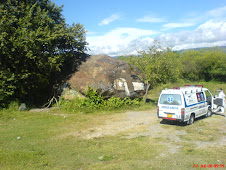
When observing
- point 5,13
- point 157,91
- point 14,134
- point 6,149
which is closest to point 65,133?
point 14,134

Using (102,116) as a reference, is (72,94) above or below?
above

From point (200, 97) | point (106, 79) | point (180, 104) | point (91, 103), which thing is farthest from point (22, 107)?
point (200, 97)

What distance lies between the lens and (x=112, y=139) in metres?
9.51

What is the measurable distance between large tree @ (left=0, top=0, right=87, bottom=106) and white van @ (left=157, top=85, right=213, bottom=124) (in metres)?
8.98

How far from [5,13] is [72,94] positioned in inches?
298

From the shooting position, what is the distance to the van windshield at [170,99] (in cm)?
1137

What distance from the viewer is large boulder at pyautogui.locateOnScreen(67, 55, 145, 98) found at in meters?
16.9

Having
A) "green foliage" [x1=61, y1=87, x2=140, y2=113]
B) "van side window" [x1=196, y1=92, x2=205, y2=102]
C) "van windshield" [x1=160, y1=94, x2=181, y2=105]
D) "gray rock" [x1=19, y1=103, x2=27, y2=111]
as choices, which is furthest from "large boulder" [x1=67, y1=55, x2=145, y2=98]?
"van side window" [x1=196, y1=92, x2=205, y2=102]

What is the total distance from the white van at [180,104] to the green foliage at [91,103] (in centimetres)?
537

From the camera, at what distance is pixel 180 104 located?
11.2 metres

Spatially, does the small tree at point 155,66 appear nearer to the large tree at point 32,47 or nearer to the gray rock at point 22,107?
the large tree at point 32,47

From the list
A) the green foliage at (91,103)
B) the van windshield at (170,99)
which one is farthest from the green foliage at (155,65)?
the van windshield at (170,99)

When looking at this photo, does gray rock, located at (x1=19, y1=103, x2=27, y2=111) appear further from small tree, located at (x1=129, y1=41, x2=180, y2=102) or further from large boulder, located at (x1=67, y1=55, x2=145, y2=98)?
small tree, located at (x1=129, y1=41, x2=180, y2=102)

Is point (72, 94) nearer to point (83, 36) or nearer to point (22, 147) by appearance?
point (83, 36)
